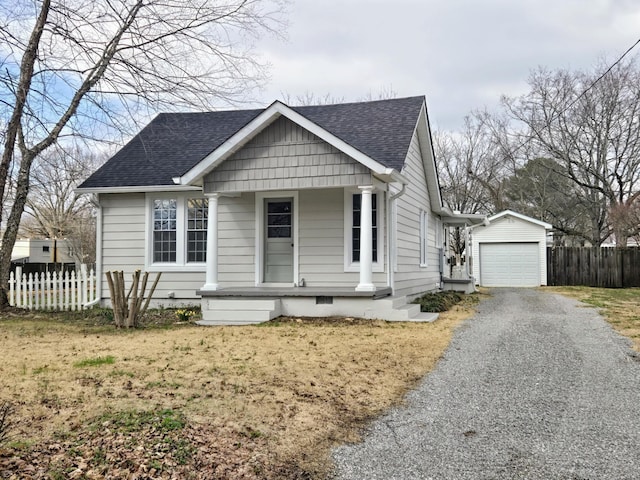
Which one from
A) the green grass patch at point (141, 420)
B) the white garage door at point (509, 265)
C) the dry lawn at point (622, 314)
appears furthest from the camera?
the white garage door at point (509, 265)

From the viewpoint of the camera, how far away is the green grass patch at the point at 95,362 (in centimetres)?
621

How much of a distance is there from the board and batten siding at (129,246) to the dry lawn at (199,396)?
148 inches

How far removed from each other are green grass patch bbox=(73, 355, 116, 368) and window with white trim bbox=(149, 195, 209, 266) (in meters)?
6.15

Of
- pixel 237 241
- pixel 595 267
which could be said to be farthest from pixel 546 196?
pixel 237 241

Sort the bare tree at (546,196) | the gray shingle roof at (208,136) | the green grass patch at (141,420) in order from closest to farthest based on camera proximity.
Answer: the green grass patch at (141,420) < the gray shingle roof at (208,136) < the bare tree at (546,196)

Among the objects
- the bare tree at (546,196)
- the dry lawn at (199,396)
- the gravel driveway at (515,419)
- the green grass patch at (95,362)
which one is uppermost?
the bare tree at (546,196)

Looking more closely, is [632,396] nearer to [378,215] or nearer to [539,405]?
[539,405]

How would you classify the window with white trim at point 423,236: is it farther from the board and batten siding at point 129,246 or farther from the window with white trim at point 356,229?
the board and batten siding at point 129,246

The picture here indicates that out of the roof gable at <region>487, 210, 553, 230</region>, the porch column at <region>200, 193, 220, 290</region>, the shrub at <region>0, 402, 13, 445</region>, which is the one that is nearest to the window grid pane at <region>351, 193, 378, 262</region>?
the porch column at <region>200, 193, 220, 290</region>

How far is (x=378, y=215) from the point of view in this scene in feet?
37.5

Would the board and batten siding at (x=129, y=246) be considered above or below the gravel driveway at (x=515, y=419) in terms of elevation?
above

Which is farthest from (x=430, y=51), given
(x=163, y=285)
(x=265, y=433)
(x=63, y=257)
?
(x=63, y=257)

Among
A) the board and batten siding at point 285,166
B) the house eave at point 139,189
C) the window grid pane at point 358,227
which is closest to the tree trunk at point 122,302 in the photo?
the board and batten siding at point 285,166

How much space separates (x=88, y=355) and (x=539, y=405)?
17.5ft
